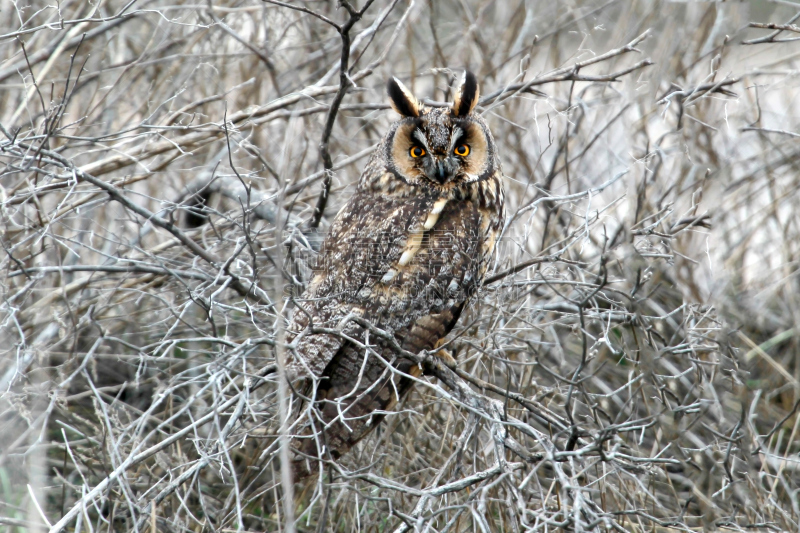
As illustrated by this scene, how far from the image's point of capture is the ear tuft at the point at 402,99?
2.68m

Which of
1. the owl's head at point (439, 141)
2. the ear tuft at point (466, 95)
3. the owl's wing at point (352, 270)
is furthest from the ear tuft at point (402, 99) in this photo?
the owl's wing at point (352, 270)

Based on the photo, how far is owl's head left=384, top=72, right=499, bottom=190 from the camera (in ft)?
8.69

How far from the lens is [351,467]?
290cm

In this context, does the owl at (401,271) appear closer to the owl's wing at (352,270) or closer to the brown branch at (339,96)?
the owl's wing at (352,270)

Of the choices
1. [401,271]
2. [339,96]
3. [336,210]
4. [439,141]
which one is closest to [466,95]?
[439,141]

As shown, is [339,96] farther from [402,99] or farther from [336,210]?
[336,210]

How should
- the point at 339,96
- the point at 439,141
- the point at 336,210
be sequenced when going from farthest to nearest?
the point at 336,210 < the point at 439,141 < the point at 339,96

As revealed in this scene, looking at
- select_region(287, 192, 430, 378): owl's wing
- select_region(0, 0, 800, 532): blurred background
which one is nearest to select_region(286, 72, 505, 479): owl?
select_region(287, 192, 430, 378): owl's wing

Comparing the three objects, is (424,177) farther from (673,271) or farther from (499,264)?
(673,271)

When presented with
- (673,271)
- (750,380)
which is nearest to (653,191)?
(673,271)

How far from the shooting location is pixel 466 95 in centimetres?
266

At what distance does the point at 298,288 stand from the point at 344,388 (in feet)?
1.48

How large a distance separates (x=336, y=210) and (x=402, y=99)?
1.01 m

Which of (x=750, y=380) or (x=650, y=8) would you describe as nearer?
(x=750, y=380)
